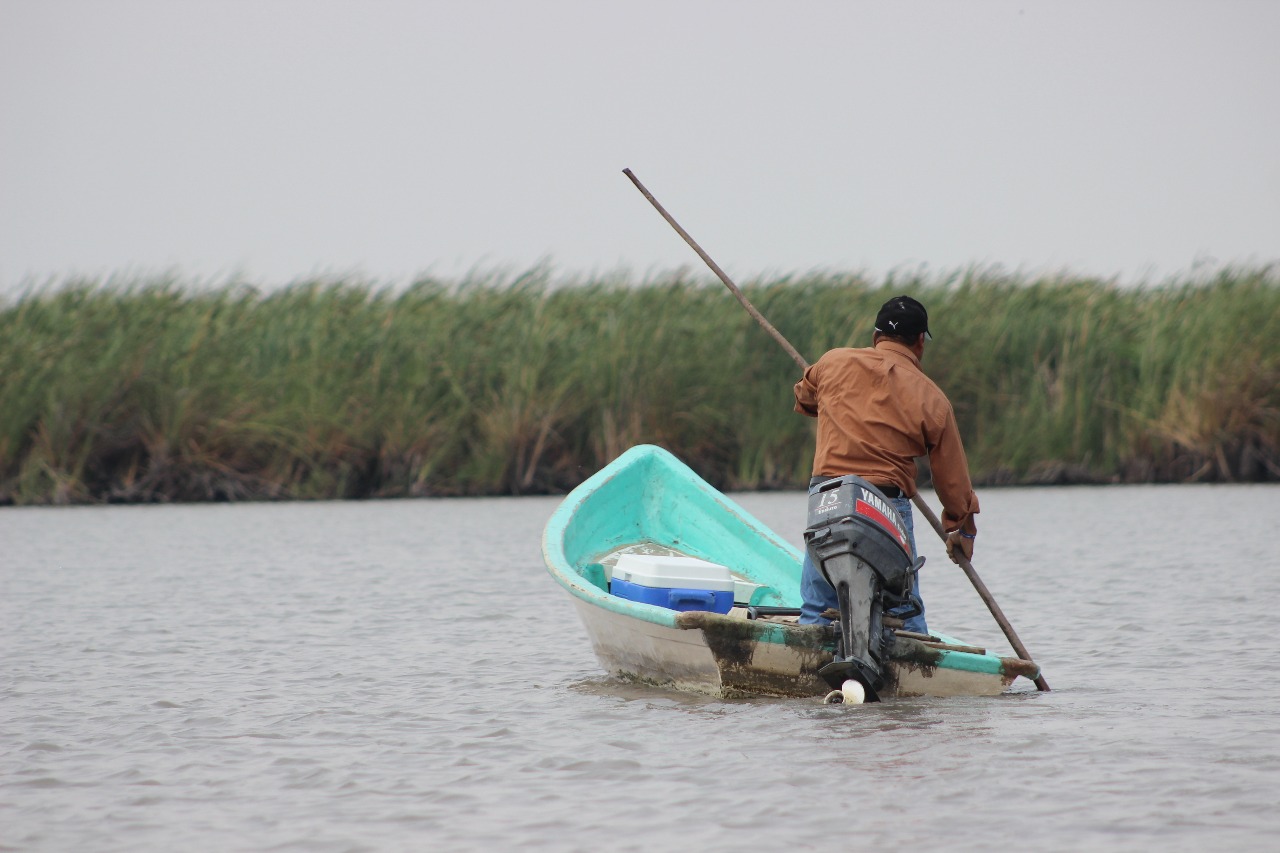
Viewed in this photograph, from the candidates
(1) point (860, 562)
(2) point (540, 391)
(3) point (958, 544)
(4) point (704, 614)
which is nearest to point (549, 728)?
(4) point (704, 614)

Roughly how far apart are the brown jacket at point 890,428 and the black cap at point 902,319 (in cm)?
10

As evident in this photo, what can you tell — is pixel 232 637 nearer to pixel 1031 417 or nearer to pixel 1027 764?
pixel 1027 764

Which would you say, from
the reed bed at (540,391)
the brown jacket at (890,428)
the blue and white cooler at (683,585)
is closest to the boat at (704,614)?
the blue and white cooler at (683,585)

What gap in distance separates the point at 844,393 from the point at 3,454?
11.0m

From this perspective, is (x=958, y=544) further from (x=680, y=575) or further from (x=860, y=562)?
(x=680, y=575)

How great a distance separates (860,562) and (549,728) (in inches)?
50.1

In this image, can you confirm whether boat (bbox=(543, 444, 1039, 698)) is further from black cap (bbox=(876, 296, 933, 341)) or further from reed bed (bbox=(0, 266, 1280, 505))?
reed bed (bbox=(0, 266, 1280, 505))

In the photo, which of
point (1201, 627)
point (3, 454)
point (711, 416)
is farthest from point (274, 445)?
point (1201, 627)

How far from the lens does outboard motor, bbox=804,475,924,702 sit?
571 cm

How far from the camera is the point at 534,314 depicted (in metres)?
16.0

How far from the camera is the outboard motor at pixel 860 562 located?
571 cm

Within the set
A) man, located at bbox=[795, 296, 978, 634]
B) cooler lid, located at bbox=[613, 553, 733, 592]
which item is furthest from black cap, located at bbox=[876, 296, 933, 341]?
cooler lid, located at bbox=[613, 553, 733, 592]

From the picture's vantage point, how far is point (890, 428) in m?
5.99

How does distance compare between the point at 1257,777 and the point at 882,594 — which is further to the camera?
the point at 882,594
